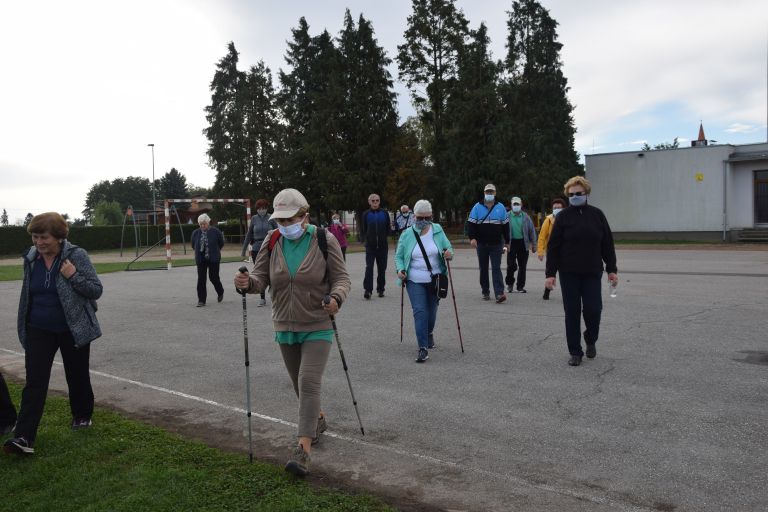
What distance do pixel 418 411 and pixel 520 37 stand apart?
175 feet

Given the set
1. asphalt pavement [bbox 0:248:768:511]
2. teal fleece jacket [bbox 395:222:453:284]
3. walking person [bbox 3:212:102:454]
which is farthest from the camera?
teal fleece jacket [bbox 395:222:453:284]

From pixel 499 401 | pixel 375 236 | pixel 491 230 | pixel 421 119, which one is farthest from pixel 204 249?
pixel 421 119

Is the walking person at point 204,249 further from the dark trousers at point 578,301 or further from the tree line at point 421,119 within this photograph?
the tree line at point 421,119

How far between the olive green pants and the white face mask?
29.7 inches

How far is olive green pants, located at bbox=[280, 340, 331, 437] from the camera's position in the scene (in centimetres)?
432

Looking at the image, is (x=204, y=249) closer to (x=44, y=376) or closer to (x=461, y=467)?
(x=44, y=376)

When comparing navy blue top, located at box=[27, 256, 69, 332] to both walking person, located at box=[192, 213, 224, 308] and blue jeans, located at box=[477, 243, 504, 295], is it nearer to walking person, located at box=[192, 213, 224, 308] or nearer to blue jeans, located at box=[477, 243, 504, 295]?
walking person, located at box=[192, 213, 224, 308]

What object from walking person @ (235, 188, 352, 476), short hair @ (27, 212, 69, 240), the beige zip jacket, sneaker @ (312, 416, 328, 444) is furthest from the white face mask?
short hair @ (27, 212, 69, 240)

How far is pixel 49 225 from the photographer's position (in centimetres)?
486

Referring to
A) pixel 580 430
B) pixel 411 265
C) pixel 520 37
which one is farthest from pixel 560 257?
pixel 520 37

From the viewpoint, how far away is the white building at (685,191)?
34.2 m

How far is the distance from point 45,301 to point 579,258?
5113 mm

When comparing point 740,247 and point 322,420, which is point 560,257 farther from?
point 740,247

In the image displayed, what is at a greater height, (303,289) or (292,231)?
(292,231)
